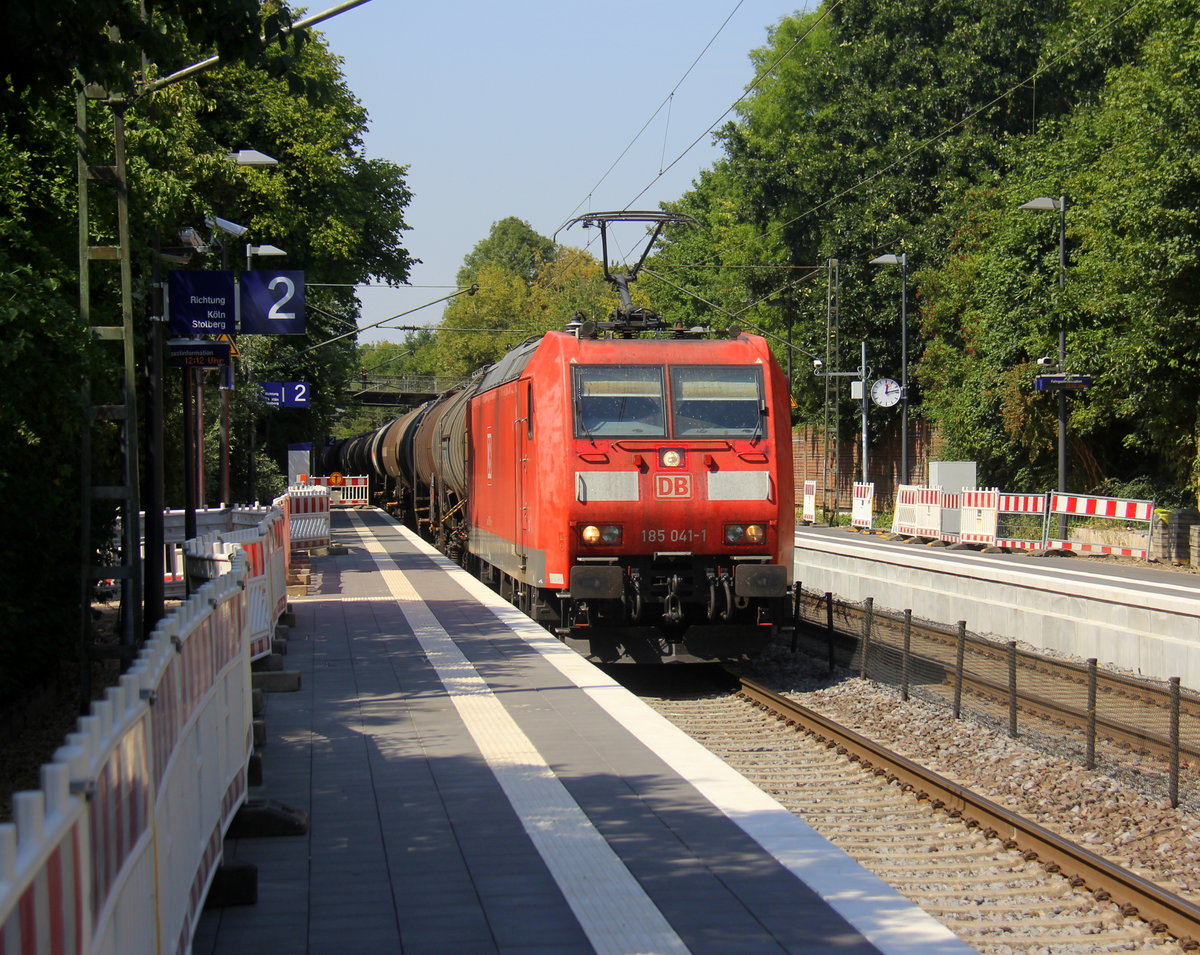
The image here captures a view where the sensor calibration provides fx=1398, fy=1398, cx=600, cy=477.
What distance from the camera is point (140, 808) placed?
385cm

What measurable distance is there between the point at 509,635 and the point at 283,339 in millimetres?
27065

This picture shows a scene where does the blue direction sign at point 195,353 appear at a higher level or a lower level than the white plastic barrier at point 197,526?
higher

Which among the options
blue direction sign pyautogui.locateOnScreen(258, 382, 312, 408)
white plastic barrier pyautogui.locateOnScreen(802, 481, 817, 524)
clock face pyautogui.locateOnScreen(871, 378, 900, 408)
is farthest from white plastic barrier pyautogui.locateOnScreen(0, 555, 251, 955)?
white plastic barrier pyautogui.locateOnScreen(802, 481, 817, 524)

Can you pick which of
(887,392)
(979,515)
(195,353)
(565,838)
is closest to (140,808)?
(565,838)

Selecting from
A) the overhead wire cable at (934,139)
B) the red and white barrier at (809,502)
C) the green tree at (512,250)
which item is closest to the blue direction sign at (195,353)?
the overhead wire cable at (934,139)

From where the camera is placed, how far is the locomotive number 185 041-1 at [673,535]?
13.1 meters

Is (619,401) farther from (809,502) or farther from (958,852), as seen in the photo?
(809,502)

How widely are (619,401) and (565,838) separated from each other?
724 cm

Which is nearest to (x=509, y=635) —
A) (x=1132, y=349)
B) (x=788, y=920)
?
(x=788, y=920)

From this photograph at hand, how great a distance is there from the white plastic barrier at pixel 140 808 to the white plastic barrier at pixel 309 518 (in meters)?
20.0

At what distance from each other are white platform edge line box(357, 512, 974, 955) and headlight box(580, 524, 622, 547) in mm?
1919

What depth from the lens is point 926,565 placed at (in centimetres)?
2305

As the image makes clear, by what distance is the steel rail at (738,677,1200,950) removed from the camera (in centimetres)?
638

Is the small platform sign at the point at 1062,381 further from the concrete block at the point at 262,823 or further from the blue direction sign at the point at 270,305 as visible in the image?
the concrete block at the point at 262,823
